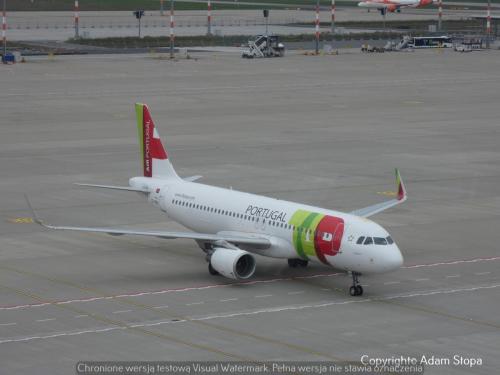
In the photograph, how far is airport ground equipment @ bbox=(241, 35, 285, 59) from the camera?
169625mm

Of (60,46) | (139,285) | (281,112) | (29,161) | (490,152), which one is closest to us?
(139,285)

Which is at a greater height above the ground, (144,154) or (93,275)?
(144,154)

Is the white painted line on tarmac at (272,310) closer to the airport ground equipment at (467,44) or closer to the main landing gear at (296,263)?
the main landing gear at (296,263)

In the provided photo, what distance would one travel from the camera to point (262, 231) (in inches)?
1982

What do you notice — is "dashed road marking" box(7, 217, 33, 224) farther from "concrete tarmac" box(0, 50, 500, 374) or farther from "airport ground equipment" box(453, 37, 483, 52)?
"airport ground equipment" box(453, 37, 483, 52)

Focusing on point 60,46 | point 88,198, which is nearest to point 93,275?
point 88,198

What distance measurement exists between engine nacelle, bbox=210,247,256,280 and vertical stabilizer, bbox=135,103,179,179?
9.32 metres

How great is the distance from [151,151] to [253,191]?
13819 millimetres

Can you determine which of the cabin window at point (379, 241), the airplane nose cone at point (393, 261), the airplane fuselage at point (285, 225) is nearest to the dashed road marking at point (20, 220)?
the airplane fuselage at point (285, 225)

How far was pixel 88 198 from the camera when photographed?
69.0m

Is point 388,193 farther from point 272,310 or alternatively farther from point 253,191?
point 272,310

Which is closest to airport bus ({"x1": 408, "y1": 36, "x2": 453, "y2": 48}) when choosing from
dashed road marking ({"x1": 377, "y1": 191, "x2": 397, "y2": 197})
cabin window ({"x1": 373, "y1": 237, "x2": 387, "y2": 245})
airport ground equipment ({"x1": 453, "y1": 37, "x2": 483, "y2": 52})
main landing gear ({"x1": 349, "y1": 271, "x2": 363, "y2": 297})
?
airport ground equipment ({"x1": 453, "y1": 37, "x2": 483, "y2": 52})

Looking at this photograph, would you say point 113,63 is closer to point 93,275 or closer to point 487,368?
point 93,275

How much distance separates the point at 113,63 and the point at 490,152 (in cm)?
7846
